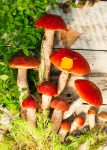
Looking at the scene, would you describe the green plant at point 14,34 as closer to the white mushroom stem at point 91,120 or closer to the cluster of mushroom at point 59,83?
the cluster of mushroom at point 59,83

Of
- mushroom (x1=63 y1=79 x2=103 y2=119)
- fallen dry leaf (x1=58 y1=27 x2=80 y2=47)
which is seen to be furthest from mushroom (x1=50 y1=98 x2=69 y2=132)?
fallen dry leaf (x1=58 y1=27 x2=80 y2=47)

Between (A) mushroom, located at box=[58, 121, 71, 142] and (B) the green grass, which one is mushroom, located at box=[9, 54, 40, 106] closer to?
(B) the green grass

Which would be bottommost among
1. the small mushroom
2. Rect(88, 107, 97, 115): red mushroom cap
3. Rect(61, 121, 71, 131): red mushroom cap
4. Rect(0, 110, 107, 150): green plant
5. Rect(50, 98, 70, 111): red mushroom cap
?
Rect(0, 110, 107, 150): green plant

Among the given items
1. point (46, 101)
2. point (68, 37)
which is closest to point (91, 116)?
point (46, 101)

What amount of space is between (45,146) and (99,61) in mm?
757

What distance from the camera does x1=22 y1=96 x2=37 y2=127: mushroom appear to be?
2553 mm

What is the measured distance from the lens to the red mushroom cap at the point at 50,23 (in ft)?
8.11

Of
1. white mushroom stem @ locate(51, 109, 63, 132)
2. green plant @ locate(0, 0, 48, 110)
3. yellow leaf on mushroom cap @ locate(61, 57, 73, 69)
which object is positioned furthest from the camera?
white mushroom stem @ locate(51, 109, 63, 132)

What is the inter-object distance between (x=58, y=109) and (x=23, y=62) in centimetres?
42

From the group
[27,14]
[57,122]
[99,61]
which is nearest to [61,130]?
[57,122]

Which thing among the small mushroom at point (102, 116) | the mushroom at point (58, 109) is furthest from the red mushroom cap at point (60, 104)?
the small mushroom at point (102, 116)

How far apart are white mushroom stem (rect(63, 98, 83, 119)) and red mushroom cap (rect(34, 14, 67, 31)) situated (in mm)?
536

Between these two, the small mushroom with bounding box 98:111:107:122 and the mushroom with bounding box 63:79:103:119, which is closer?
the mushroom with bounding box 63:79:103:119

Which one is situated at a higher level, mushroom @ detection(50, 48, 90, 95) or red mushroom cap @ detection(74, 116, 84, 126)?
mushroom @ detection(50, 48, 90, 95)
